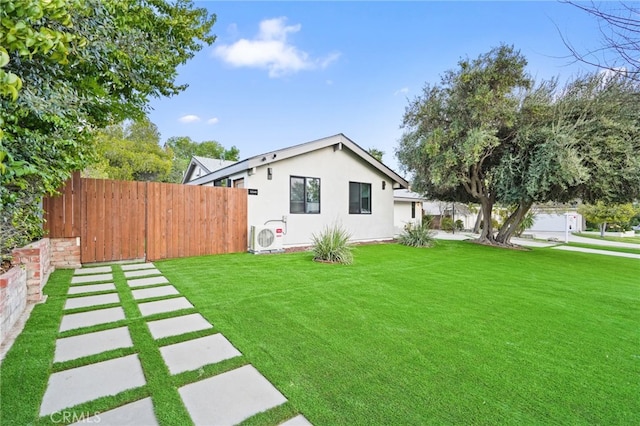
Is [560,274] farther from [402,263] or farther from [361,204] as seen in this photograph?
[361,204]

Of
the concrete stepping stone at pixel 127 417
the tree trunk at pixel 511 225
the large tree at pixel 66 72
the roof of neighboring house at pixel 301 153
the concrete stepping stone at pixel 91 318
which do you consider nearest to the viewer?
the large tree at pixel 66 72

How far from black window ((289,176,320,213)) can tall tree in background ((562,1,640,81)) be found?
7410 mm

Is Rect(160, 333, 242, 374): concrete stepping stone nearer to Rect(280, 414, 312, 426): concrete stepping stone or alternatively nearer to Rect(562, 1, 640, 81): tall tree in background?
Rect(280, 414, 312, 426): concrete stepping stone

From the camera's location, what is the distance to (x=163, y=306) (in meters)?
3.52

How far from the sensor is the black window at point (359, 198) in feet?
34.0

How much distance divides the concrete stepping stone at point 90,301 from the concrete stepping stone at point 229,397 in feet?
8.11

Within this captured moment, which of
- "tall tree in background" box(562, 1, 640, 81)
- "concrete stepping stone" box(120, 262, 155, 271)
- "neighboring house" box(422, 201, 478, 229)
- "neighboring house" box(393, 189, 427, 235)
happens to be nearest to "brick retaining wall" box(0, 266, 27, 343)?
"concrete stepping stone" box(120, 262, 155, 271)

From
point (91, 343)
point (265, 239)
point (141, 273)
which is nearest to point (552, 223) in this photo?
point (265, 239)

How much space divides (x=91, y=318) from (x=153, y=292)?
99cm

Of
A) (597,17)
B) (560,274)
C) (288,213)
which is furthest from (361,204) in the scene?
(597,17)

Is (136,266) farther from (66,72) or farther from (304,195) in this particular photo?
(304,195)

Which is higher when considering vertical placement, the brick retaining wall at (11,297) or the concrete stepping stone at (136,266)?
the brick retaining wall at (11,297)

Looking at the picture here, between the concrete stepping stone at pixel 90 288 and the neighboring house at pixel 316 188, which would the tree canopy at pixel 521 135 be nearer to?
the neighboring house at pixel 316 188

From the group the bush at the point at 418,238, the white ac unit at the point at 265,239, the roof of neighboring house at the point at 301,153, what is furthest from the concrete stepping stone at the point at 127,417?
the bush at the point at 418,238
